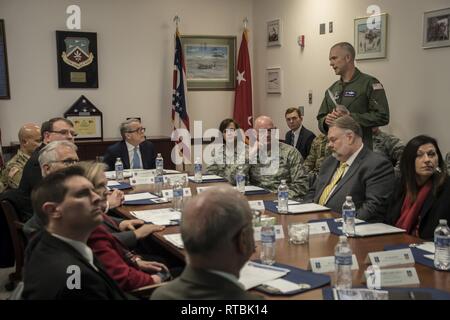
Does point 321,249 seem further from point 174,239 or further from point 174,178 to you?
point 174,178

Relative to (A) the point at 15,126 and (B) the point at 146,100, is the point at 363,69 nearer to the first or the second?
(B) the point at 146,100

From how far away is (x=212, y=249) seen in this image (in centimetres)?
141

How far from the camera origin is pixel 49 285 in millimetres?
1629

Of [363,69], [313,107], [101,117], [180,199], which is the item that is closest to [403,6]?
[363,69]

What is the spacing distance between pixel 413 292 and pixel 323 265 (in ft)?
1.35

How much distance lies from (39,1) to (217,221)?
6.08 metres

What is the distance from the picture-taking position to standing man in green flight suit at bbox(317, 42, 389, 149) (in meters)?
4.80

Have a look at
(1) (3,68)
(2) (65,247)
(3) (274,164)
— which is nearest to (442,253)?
(2) (65,247)

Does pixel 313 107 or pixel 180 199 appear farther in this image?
pixel 313 107

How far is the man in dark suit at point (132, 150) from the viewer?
5.36 m

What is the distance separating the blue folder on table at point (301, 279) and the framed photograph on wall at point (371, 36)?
3913mm

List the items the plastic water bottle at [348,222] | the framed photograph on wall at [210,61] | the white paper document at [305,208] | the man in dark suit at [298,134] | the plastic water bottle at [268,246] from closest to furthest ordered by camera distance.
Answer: the plastic water bottle at [268,246], the plastic water bottle at [348,222], the white paper document at [305,208], the man in dark suit at [298,134], the framed photograph on wall at [210,61]

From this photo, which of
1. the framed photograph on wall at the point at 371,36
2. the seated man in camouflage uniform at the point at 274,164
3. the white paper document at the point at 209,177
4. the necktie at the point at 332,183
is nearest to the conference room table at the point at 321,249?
the necktie at the point at 332,183

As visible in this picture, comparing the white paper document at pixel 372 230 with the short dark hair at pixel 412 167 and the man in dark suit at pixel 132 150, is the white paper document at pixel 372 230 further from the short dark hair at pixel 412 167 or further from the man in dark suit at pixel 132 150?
the man in dark suit at pixel 132 150
